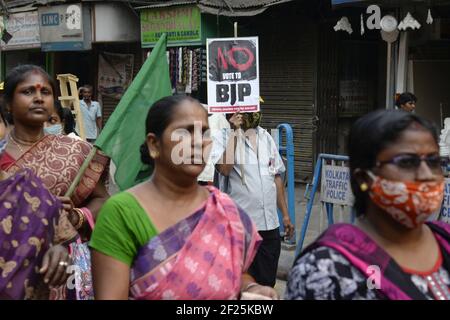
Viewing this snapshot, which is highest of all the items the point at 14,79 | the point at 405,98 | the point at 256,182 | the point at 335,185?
the point at 14,79

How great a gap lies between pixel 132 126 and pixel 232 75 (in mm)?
2774

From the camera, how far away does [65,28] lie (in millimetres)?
14531

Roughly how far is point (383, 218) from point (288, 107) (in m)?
9.83

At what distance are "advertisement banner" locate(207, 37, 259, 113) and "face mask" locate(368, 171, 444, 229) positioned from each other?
384cm

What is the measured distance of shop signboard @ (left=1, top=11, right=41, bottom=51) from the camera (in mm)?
15445

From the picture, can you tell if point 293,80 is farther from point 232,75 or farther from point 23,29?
point 23,29

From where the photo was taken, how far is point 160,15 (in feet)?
42.3

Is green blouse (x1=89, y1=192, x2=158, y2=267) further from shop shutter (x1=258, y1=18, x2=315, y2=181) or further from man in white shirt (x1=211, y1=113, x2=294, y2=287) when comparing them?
shop shutter (x1=258, y1=18, x2=315, y2=181)

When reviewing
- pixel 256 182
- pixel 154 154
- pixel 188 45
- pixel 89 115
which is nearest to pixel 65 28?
pixel 89 115

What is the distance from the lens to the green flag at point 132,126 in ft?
11.6

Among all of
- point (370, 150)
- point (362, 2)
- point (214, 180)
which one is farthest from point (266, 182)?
point (362, 2)

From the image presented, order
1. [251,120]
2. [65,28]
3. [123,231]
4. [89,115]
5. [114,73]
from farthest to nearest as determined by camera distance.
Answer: [114,73]
[65,28]
[89,115]
[251,120]
[123,231]
